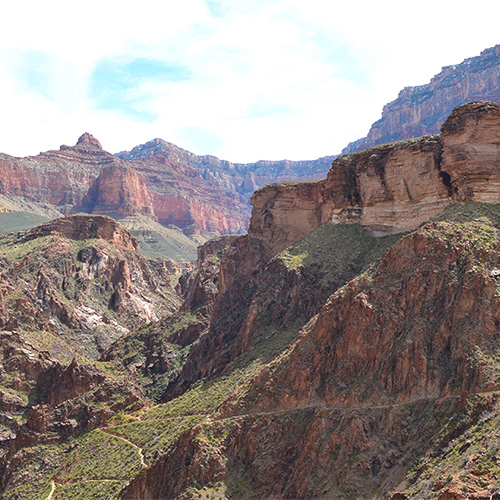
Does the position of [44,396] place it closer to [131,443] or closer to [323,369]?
[131,443]

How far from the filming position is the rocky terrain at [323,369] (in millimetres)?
68500

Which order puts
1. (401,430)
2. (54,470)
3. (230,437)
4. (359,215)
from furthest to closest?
(359,215)
(54,470)
(230,437)
(401,430)

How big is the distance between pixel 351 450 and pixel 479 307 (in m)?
19.8

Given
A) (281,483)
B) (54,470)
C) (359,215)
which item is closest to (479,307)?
(281,483)

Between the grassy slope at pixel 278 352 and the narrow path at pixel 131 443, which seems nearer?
the grassy slope at pixel 278 352

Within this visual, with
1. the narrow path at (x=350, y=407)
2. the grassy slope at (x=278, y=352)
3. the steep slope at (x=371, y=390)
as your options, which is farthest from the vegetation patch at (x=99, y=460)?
the narrow path at (x=350, y=407)

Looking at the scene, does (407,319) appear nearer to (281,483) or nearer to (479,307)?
(479,307)

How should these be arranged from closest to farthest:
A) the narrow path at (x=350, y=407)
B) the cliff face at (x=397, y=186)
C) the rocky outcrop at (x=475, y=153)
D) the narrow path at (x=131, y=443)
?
1. the narrow path at (x=350, y=407)
2. the narrow path at (x=131, y=443)
3. the rocky outcrop at (x=475, y=153)
4. the cliff face at (x=397, y=186)

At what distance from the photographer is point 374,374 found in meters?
76.4

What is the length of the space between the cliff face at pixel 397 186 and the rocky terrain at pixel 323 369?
0.26 meters

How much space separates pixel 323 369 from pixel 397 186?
4102 cm

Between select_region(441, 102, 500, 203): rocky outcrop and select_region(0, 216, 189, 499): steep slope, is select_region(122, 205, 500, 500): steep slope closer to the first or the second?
select_region(441, 102, 500, 203): rocky outcrop

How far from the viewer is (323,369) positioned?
80.2 meters

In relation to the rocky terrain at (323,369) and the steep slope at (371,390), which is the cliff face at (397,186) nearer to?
the rocky terrain at (323,369)
